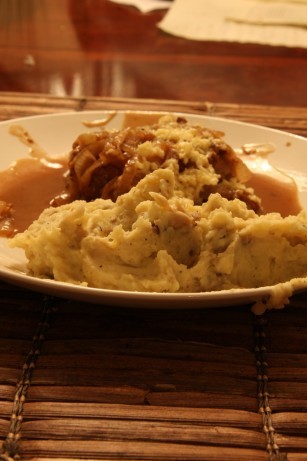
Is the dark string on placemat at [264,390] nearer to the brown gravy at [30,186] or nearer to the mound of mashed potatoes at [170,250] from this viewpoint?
the mound of mashed potatoes at [170,250]

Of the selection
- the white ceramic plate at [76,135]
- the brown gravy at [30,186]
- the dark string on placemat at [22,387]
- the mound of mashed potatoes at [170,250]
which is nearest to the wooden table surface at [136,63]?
the white ceramic plate at [76,135]

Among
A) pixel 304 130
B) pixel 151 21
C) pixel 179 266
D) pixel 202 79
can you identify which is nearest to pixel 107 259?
pixel 179 266

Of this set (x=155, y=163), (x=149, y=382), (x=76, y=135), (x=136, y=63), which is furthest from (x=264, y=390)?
(x=136, y=63)

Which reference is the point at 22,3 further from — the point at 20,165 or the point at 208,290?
the point at 208,290

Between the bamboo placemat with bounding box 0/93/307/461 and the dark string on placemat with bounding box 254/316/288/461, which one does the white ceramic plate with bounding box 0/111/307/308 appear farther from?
the dark string on placemat with bounding box 254/316/288/461

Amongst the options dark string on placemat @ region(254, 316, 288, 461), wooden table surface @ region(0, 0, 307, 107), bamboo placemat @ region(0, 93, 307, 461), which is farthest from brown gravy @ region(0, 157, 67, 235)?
wooden table surface @ region(0, 0, 307, 107)

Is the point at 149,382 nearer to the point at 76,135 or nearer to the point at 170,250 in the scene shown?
the point at 170,250
